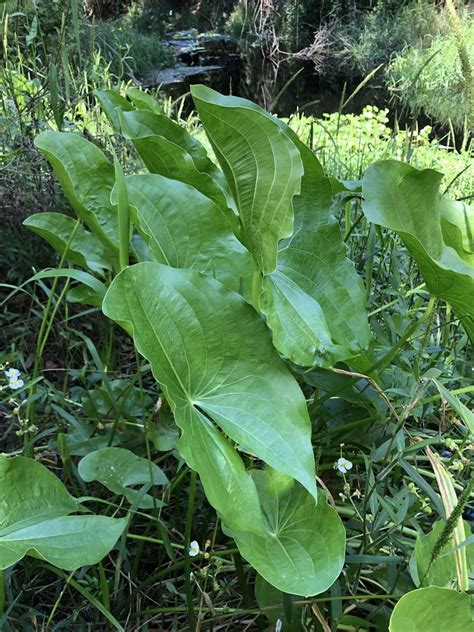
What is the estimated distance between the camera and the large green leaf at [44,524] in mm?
480

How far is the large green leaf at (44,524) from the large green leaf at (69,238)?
320mm

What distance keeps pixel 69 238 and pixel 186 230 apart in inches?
7.3

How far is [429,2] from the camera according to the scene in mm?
8523

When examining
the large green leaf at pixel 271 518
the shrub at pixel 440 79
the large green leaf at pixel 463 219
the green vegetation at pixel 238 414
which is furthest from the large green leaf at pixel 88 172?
the shrub at pixel 440 79

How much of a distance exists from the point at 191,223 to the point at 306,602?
1.36ft

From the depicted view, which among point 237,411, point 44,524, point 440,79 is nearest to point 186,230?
point 237,411

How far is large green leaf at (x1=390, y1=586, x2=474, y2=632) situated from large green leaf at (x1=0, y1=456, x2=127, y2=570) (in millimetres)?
237

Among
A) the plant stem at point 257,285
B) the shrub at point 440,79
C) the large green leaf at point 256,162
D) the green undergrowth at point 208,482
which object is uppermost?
the large green leaf at point 256,162

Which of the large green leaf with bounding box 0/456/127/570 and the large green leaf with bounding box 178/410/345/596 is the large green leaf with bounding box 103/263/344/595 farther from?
the large green leaf with bounding box 0/456/127/570

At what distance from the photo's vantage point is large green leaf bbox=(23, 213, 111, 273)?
31.4 inches

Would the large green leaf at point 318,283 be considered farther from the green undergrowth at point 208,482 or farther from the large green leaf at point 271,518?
the large green leaf at point 271,518

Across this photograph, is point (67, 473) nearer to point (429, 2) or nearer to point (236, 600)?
point (236, 600)

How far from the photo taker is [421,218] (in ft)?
2.42

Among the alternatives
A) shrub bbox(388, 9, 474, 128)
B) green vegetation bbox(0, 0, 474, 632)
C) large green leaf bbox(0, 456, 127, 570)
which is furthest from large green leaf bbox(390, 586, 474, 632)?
shrub bbox(388, 9, 474, 128)
